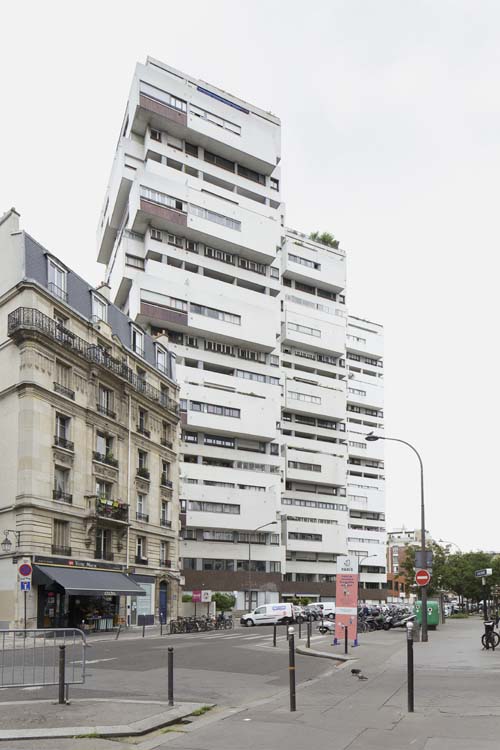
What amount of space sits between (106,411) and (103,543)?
7834mm

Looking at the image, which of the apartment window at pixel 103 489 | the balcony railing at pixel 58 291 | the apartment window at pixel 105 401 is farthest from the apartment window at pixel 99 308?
the apartment window at pixel 103 489

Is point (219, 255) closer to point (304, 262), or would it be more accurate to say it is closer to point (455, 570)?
point (304, 262)

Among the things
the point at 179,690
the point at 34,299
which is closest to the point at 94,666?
the point at 179,690

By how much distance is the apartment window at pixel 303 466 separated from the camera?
95312 mm

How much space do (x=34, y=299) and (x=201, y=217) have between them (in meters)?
42.5

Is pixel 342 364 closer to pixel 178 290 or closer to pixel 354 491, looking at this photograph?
pixel 354 491

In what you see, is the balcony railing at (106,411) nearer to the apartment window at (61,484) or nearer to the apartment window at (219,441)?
the apartment window at (61,484)

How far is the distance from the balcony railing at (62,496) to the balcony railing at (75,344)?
25.1 feet

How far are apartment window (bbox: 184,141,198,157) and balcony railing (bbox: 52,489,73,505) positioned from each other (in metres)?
50.8

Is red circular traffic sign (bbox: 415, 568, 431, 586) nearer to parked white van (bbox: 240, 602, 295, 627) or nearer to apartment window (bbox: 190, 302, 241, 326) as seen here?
parked white van (bbox: 240, 602, 295, 627)

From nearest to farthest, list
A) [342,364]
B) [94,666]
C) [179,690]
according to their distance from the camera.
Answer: [179,690], [94,666], [342,364]

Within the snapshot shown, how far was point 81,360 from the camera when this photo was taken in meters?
46.5

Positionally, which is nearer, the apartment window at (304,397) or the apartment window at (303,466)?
the apartment window at (303,466)

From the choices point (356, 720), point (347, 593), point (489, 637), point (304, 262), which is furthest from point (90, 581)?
point (304, 262)
